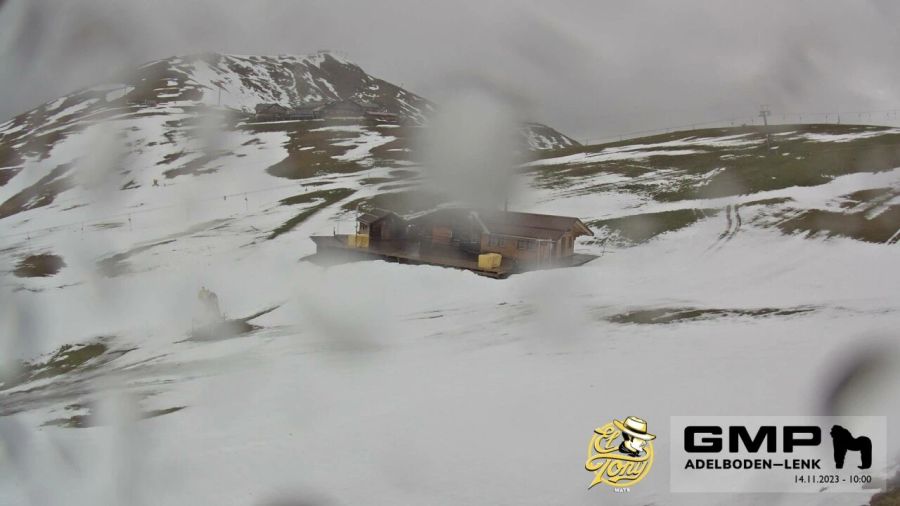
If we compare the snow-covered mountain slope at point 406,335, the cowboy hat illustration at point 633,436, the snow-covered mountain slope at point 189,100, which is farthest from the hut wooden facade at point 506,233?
the snow-covered mountain slope at point 189,100

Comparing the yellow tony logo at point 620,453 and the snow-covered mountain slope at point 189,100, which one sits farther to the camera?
the snow-covered mountain slope at point 189,100

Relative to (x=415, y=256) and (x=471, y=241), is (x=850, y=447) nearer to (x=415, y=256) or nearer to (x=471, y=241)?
(x=471, y=241)

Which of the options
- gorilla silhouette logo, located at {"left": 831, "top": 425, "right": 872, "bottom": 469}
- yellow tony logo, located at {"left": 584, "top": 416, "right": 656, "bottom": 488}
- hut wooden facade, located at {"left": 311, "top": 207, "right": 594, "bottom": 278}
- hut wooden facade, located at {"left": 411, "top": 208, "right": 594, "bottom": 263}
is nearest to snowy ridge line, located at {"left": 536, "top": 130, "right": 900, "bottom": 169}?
hut wooden facade, located at {"left": 411, "top": 208, "right": 594, "bottom": 263}

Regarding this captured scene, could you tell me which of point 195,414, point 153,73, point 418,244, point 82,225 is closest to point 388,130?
point 82,225

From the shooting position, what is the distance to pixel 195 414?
20219mm

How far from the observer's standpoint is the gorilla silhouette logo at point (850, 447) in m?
14.5

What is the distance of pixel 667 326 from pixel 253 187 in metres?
61.6

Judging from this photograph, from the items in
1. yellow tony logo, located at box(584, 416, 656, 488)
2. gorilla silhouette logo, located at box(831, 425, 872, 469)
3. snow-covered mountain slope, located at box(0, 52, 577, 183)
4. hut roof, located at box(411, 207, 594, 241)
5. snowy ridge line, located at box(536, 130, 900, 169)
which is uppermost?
snow-covered mountain slope, located at box(0, 52, 577, 183)

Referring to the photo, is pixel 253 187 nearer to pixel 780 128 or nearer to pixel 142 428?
pixel 142 428

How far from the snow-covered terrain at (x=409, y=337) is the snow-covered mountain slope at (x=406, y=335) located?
0.13m

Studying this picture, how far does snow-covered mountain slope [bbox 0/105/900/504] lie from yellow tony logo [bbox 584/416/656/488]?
1.20 feet

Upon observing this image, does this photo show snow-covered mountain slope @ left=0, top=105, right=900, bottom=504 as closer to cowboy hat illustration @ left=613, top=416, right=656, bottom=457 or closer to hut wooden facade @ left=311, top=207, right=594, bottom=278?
cowboy hat illustration @ left=613, top=416, right=656, bottom=457

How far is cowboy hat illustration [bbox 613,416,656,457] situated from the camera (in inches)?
Answer: 636

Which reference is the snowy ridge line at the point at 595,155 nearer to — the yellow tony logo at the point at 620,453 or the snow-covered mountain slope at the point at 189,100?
the snow-covered mountain slope at the point at 189,100
